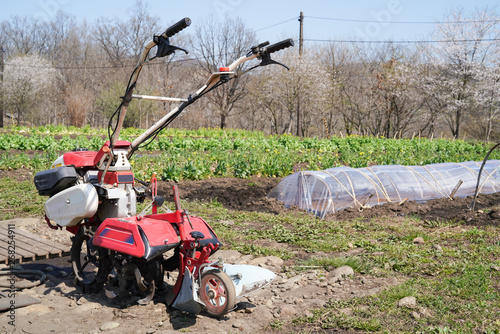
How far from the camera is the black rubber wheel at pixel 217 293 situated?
3516 mm

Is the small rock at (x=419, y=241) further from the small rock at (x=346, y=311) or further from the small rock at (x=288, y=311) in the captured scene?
the small rock at (x=288, y=311)

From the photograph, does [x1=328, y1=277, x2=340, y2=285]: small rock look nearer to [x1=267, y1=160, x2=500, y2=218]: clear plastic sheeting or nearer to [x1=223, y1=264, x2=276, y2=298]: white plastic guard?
[x1=223, y1=264, x2=276, y2=298]: white plastic guard

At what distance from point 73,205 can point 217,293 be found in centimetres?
166

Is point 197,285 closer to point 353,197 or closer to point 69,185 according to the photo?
point 69,185

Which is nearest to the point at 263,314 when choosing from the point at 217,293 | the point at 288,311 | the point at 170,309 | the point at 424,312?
the point at 288,311

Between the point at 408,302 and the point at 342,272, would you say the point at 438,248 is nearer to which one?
the point at 342,272

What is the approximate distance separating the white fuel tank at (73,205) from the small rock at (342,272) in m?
2.51

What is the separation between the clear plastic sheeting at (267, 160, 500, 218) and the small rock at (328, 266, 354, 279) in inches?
138

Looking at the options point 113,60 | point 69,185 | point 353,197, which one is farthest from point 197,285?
point 113,60

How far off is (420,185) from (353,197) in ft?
7.12

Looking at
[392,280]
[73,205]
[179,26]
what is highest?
[179,26]

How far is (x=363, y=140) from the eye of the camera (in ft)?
64.5

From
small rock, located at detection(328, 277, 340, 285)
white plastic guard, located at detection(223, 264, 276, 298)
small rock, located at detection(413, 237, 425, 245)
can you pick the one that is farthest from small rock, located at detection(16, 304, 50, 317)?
small rock, located at detection(413, 237, 425, 245)

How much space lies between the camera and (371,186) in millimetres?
9312
